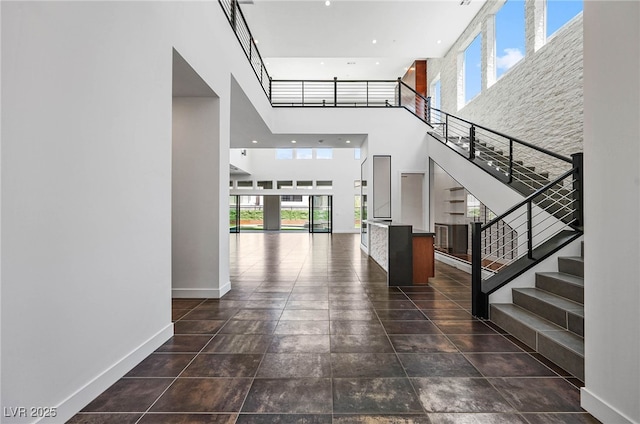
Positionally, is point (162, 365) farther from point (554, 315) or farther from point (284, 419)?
point (554, 315)

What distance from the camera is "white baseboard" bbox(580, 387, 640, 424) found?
1681 millimetres

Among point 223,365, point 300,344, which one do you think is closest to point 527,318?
point 300,344

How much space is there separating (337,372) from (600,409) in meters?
1.57

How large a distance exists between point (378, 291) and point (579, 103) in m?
4.62

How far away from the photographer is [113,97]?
2.21 meters

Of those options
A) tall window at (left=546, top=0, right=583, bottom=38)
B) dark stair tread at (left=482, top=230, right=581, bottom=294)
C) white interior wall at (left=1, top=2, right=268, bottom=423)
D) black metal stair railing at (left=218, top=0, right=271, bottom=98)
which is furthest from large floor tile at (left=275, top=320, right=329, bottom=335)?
tall window at (left=546, top=0, right=583, bottom=38)

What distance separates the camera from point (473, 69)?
9.52m

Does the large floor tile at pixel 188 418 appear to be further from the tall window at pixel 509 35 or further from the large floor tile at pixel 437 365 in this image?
the tall window at pixel 509 35

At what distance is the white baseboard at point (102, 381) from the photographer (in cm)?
178

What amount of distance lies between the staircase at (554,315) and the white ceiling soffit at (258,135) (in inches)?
203

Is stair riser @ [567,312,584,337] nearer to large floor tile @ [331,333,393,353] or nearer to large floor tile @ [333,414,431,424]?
large floor tile @ [331,333,393,353]

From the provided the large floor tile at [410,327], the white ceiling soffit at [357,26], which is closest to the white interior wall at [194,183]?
the large floor tile at [410,327]

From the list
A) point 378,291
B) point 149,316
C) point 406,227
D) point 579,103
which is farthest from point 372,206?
point 149,316

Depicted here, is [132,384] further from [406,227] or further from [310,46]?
[310,46]
